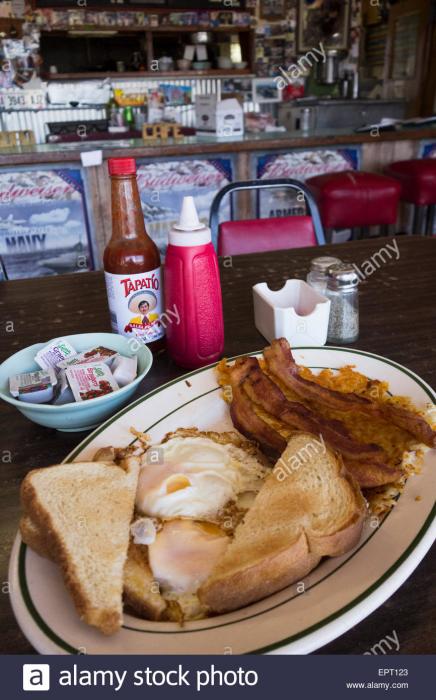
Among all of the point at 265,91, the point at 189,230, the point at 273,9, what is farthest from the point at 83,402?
the point at 273,9

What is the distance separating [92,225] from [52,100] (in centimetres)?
426

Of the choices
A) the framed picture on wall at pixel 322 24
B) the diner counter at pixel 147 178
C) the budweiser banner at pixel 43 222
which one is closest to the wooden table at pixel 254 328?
the diner counter at pixel 147 178

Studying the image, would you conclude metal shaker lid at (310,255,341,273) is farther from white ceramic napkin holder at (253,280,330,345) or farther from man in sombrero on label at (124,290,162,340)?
man in sombrero on label at (124,290,162,340)

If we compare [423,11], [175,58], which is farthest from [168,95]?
[423,11]

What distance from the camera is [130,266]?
1.13 m

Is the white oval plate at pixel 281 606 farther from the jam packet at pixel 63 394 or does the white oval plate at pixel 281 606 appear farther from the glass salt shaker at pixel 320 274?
the glass salt shaker at pixel 320 274

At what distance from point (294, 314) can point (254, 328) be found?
21 cm

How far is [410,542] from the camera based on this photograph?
66 cm

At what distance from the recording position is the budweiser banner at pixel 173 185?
4.11 m

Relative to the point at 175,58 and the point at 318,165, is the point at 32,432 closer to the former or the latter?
the point at 318,165

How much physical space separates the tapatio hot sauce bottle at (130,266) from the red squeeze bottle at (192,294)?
4 cm

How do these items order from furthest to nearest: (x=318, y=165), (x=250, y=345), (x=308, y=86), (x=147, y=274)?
(x=308, y=86), (x=318, y=165), (x=250, y=345), (x=147, y=274)

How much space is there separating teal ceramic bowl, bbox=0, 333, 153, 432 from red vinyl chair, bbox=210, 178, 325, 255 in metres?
1.22

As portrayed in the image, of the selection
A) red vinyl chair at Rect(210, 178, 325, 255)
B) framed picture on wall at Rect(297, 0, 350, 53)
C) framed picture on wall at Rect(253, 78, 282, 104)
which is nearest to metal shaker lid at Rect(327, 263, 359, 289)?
red vinyl chair at Rect(210, 178, 325, 255)
